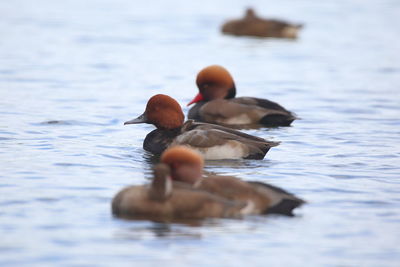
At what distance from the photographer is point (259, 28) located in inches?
932

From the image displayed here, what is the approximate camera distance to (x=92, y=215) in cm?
791

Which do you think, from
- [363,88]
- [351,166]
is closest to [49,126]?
[351,166]

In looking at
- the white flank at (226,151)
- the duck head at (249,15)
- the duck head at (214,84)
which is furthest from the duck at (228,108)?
the duck head at (249,15)

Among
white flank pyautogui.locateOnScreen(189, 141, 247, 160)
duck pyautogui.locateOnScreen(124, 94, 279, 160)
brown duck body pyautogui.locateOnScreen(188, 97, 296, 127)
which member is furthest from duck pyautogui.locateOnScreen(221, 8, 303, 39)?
white flank pyautogui.locateOnScreen(189, 141, 247, 160)

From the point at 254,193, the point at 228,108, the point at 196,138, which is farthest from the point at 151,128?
the point at 254,193

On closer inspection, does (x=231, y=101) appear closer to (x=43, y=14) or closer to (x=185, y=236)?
(x=185, y=236)

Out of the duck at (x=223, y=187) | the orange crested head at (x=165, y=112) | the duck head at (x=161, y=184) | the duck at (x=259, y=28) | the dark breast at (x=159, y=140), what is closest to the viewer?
the duck head at (x=161, y=184)

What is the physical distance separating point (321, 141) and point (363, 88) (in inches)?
193

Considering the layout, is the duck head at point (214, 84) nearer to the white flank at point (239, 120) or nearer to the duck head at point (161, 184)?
the white flank at point (239, 120)

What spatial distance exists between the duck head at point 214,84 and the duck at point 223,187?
5667 mm

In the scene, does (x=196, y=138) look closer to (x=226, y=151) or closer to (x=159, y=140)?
(x=226, y=151)

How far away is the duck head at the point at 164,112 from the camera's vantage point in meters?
11.0

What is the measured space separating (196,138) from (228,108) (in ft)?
9.96

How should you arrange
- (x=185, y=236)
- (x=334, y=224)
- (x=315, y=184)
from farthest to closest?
(x=315, y=184) < (x=334, y=224) < (x=185, y=236)
